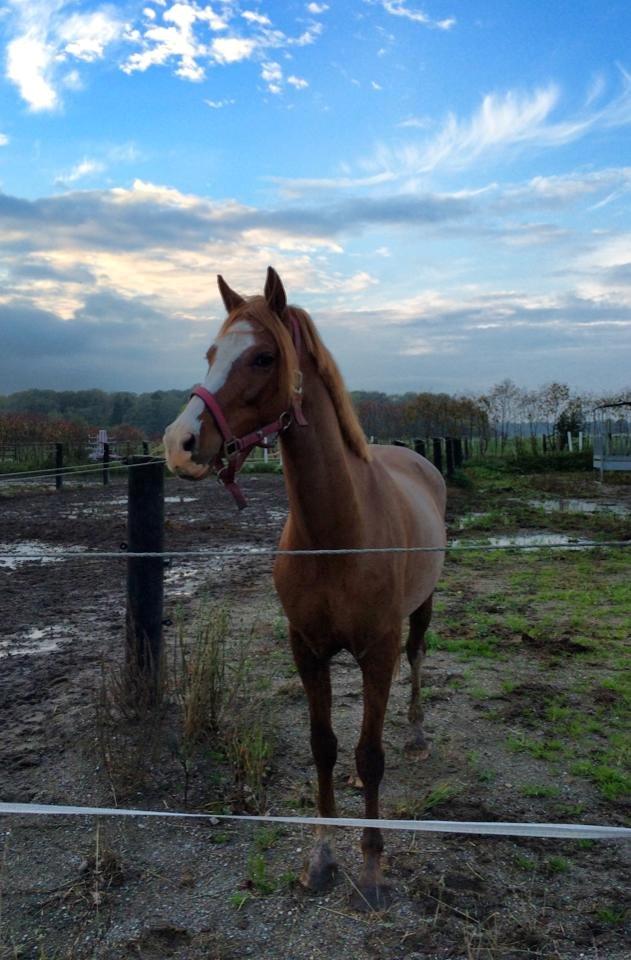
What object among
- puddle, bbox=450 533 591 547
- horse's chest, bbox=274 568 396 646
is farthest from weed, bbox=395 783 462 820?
puddle, bbox=450 533 591 547

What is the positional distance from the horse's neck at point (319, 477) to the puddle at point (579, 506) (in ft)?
37.4

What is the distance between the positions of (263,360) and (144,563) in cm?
198

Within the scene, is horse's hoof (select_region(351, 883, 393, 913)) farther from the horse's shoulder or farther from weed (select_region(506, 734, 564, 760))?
the horse's shoulder

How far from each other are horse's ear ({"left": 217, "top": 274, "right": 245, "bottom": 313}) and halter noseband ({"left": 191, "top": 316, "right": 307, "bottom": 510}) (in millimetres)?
215

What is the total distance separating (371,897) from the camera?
8.42 feet

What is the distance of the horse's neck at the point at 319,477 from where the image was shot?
2557mm

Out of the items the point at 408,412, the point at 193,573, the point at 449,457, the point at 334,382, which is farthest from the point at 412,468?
the point at 408,412

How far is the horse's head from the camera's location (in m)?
2.04

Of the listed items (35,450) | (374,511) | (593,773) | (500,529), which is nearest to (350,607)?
(374,511)

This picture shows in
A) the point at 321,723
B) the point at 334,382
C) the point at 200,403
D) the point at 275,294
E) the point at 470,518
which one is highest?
the point at 275,294

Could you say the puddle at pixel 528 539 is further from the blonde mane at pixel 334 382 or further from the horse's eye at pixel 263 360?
the horse's eye at pixel 263 360

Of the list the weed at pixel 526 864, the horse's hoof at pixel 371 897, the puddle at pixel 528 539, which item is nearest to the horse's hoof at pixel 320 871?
the horse's hoof at pixel 371 897

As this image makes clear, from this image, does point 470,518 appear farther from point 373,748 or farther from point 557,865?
point 373,748

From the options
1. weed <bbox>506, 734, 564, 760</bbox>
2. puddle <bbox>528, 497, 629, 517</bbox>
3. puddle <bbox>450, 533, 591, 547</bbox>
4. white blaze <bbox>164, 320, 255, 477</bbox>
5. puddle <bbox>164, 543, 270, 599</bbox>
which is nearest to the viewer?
white blaze <bbox>164, 320, 255, 477</bbox>
